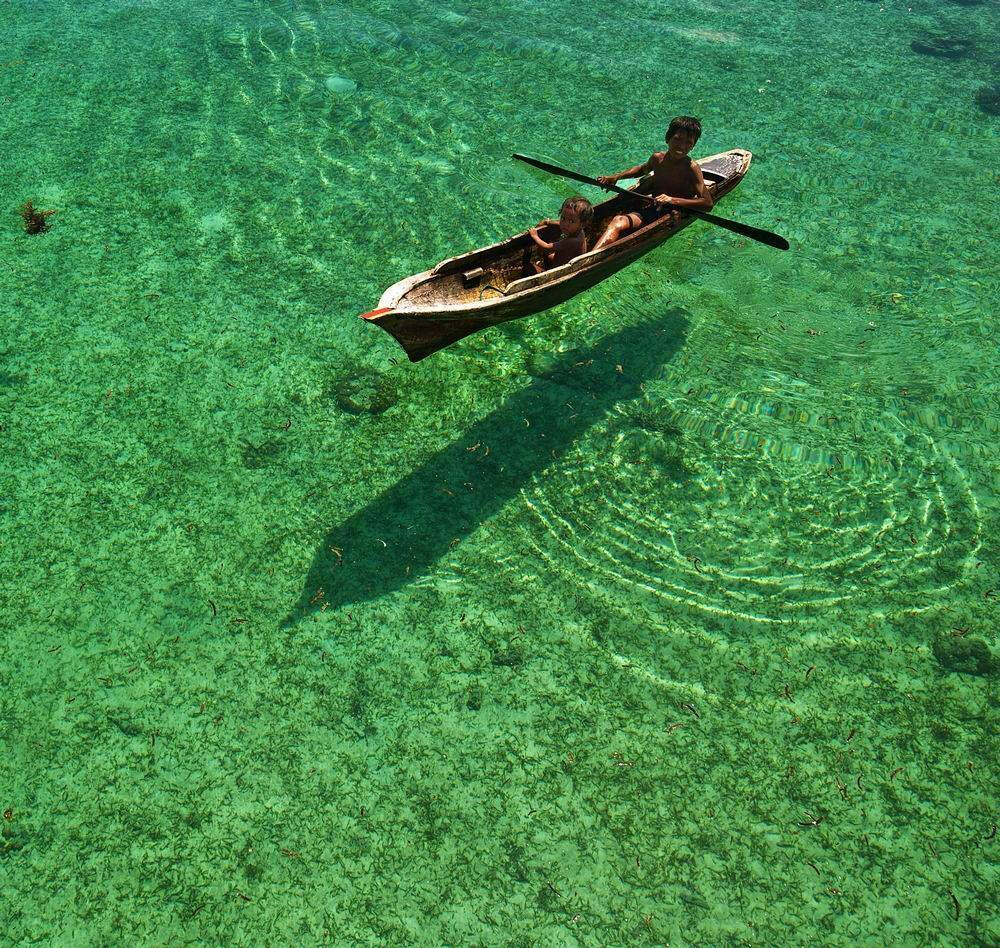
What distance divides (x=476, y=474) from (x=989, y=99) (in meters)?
11.1

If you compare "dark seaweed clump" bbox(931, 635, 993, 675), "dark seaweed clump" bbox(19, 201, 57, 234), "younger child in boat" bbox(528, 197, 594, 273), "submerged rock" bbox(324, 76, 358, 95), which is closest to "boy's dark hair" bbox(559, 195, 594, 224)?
"younger child in boat" bbox(528, 197, 594, 273)

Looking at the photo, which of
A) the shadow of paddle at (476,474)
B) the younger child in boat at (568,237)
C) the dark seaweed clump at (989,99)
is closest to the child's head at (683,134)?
the younger child in boat at (568,237)

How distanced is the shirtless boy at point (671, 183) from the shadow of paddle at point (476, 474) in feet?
3.47

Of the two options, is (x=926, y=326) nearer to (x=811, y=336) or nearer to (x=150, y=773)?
(x=811, y=336)

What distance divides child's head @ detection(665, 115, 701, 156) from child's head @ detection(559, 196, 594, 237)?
1442 mm

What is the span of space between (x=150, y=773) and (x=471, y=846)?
2.02 m

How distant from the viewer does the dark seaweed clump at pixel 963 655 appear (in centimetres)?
593

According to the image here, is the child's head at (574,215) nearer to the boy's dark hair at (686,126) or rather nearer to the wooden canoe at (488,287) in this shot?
the wooden canoe at (488,287)

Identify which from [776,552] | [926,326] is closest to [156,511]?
[776,552]

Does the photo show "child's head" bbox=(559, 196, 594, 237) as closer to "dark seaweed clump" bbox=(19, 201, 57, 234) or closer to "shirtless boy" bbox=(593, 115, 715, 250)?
"shirtless boy" bbox=(593, 115, 715, 250)

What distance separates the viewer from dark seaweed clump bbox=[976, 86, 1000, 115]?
41.0 ft

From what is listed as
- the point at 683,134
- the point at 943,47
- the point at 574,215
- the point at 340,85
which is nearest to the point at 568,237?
the point at 574,215

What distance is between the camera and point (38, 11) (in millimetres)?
12781

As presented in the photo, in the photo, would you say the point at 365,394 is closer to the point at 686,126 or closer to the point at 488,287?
the point at 488,287
